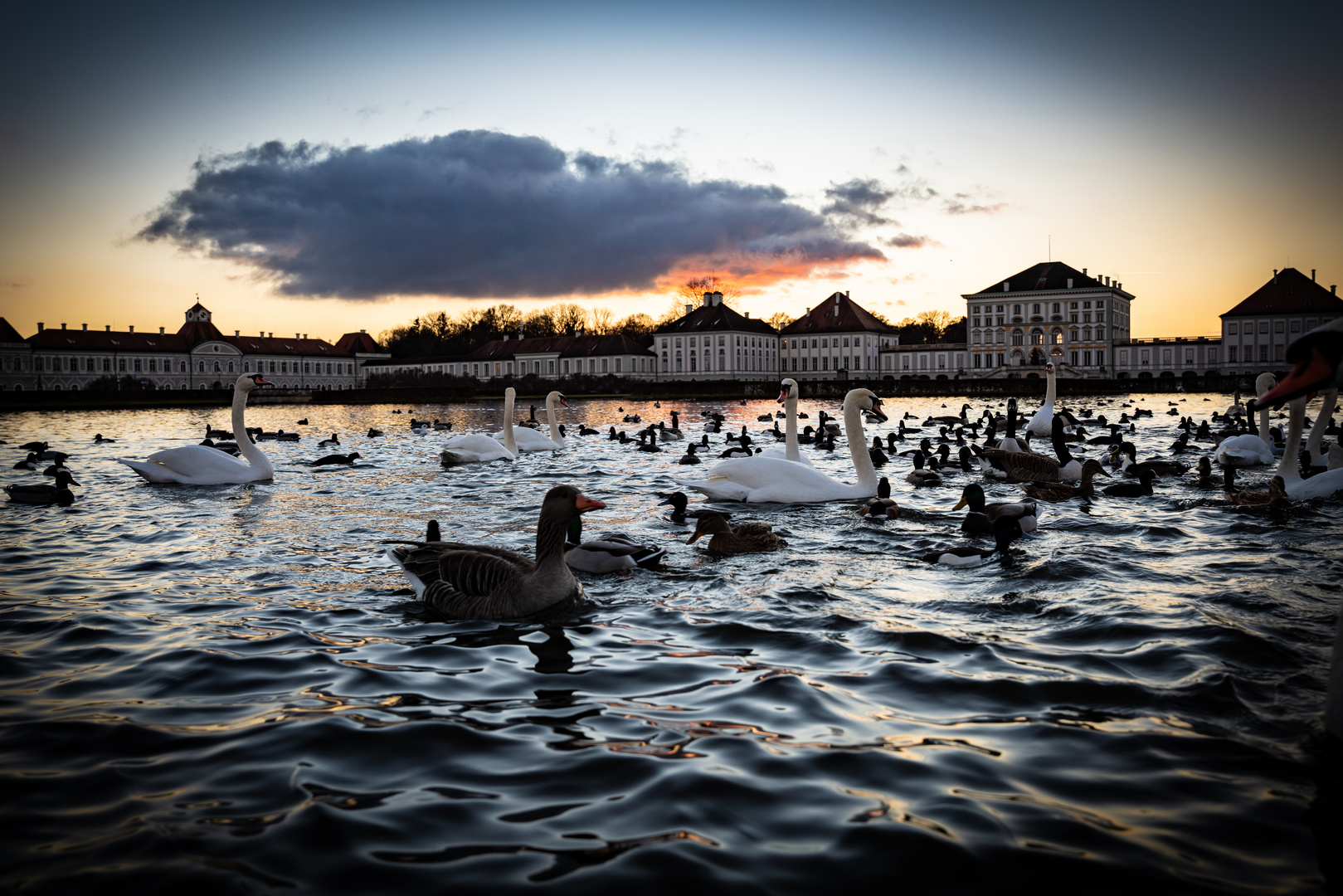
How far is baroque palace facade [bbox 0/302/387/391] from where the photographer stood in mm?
121875

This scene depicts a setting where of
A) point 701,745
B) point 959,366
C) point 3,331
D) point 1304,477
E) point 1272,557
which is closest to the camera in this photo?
point 701,745

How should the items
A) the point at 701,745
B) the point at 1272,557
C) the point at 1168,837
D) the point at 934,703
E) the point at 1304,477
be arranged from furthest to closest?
the point at 1304,477 → the point at 1272,557 → the point at 934,703 → the point at 701,745 → the point at 1168,837

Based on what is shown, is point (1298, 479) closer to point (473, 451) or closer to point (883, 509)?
point (883, 509)

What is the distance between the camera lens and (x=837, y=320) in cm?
13750

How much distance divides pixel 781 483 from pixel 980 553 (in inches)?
159

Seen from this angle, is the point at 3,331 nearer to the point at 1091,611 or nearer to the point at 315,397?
the point at 315,397

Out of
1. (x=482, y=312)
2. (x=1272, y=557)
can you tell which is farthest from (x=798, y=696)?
(x=482, y=312)

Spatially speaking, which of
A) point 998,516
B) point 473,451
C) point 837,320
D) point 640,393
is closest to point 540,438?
point 473,451

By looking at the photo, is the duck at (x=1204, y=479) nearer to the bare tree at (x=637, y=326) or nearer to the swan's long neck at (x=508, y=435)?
the swan's long neck at (x=508, y=435)

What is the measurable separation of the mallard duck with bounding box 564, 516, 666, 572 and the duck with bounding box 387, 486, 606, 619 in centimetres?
117

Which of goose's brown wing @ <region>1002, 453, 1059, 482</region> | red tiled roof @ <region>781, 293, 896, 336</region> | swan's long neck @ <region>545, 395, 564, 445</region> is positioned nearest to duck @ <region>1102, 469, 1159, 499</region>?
goose's brown wing @ <region>1002, 453, 1059, 482</region>

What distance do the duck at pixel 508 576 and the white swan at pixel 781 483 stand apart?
5.76 meters

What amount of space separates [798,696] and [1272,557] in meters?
6.10

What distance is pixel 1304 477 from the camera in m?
12.9
